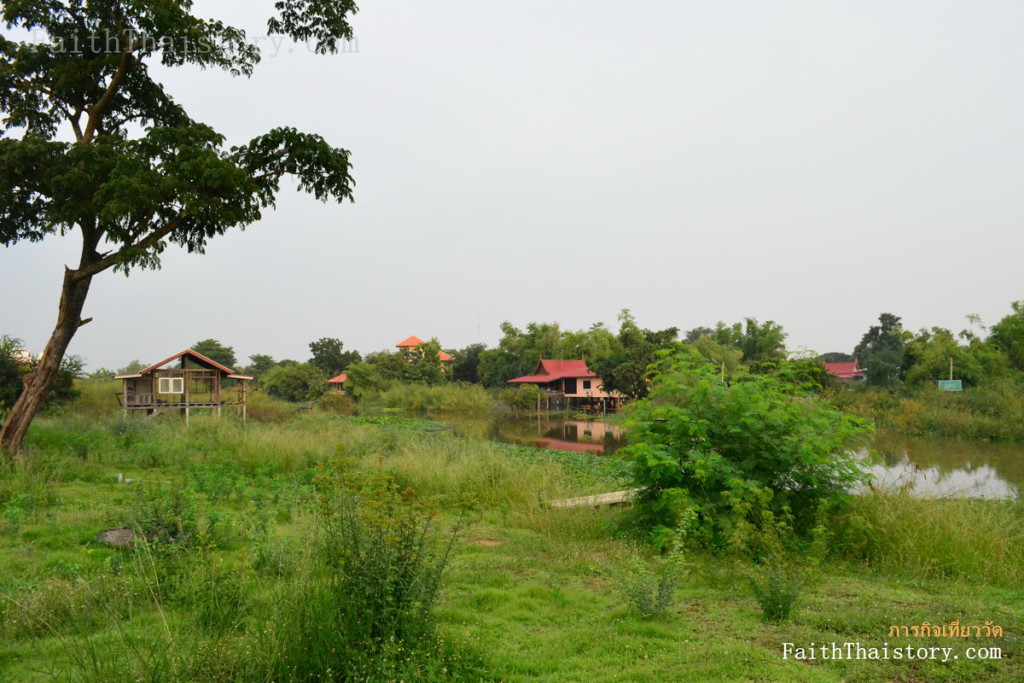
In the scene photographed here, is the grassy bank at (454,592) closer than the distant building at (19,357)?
Yes

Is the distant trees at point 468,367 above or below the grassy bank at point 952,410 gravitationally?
above

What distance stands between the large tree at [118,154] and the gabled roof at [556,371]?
38511 mm

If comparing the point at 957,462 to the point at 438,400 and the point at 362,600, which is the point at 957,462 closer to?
the point at 362,600

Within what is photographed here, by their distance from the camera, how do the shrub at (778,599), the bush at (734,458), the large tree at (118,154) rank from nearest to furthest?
1. the shrub at (778,599)
2. the bush at (734,458)
3. the large tree at (118,154)

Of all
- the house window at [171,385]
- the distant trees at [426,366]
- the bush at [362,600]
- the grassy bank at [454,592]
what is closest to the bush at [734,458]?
the grassy bank at [454,592]

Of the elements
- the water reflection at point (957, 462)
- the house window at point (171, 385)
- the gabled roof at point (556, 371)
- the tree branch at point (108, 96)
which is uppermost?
the tree branch at point (108, 96)

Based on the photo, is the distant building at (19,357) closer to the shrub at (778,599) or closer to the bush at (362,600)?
the bush at (362,600)

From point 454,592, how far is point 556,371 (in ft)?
157

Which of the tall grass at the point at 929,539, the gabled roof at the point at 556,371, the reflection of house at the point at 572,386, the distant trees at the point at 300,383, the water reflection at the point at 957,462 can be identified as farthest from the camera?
the distant trees at the point at 300,383

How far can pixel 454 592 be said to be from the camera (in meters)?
5.27

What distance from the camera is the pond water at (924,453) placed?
1401cm

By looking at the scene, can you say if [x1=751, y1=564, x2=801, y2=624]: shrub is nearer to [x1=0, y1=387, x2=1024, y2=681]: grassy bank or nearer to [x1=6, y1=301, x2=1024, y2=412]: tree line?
[x1=0, y1=387, x2=1024, y2=681]: grassy bank

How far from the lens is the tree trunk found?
10.9 metres

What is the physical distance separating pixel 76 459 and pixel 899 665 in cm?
1181
